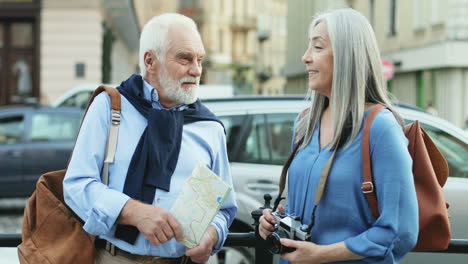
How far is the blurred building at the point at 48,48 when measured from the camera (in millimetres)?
21250

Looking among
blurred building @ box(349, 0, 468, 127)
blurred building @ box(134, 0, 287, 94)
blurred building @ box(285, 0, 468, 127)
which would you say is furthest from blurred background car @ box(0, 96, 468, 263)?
blurred building @ box(134, 0, 287, 94)

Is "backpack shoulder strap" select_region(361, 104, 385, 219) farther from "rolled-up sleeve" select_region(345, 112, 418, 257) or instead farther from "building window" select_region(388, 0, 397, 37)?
"building window" select_region(388, 0, 397, 37)

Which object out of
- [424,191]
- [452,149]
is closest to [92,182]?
[424,191]

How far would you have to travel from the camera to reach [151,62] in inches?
111

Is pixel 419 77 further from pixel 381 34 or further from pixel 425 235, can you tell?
pixel 425 235

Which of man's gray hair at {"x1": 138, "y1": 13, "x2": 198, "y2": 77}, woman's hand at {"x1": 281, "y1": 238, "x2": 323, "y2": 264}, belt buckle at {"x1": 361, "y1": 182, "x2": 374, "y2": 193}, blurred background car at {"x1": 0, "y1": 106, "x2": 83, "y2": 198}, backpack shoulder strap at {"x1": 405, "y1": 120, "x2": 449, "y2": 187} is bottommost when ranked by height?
blurred background car at {"x1": 0, "y1": 106, "x2": 83, "y2": 198}

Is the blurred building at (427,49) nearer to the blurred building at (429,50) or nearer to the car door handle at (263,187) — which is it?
the blurred building at (429,50)

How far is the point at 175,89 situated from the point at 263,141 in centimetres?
307

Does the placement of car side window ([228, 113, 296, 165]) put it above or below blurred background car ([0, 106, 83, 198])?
above

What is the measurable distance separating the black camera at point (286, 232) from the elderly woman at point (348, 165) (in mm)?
35

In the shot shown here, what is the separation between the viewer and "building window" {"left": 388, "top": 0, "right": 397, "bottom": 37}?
2961 cm

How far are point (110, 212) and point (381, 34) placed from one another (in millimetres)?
29778

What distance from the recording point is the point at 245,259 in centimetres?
584

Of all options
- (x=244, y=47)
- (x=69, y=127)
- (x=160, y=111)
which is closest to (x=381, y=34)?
(x=69, y=127)
